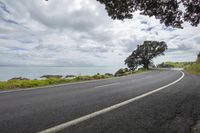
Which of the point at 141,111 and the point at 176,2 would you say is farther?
the point at 176,2

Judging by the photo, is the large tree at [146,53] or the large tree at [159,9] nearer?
the large tree at [159,9]

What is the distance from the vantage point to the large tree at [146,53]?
70375 millimetres

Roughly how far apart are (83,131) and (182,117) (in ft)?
10.1

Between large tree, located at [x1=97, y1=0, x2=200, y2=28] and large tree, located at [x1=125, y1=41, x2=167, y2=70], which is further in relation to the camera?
large tree, located at [x1=125, y1=41, x2=167, y2=70]

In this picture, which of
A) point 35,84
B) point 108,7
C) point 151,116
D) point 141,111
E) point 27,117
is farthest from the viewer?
point 35,84

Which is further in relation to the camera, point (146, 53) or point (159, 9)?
point (146, 53)

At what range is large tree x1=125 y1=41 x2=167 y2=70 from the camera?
70375 mm

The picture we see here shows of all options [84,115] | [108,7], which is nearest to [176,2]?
[108,7]

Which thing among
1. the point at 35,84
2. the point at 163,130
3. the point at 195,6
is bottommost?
the point at 163,130

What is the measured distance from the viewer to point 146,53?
236 feet

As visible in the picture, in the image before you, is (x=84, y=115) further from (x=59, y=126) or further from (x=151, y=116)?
(x=151, y=116)

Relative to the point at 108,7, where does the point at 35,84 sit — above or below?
below

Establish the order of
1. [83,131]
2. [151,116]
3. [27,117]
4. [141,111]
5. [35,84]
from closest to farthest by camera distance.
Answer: [83,131]
[27,117]
[151,116]
[141,111]
[35,84]

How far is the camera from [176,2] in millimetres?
12562
